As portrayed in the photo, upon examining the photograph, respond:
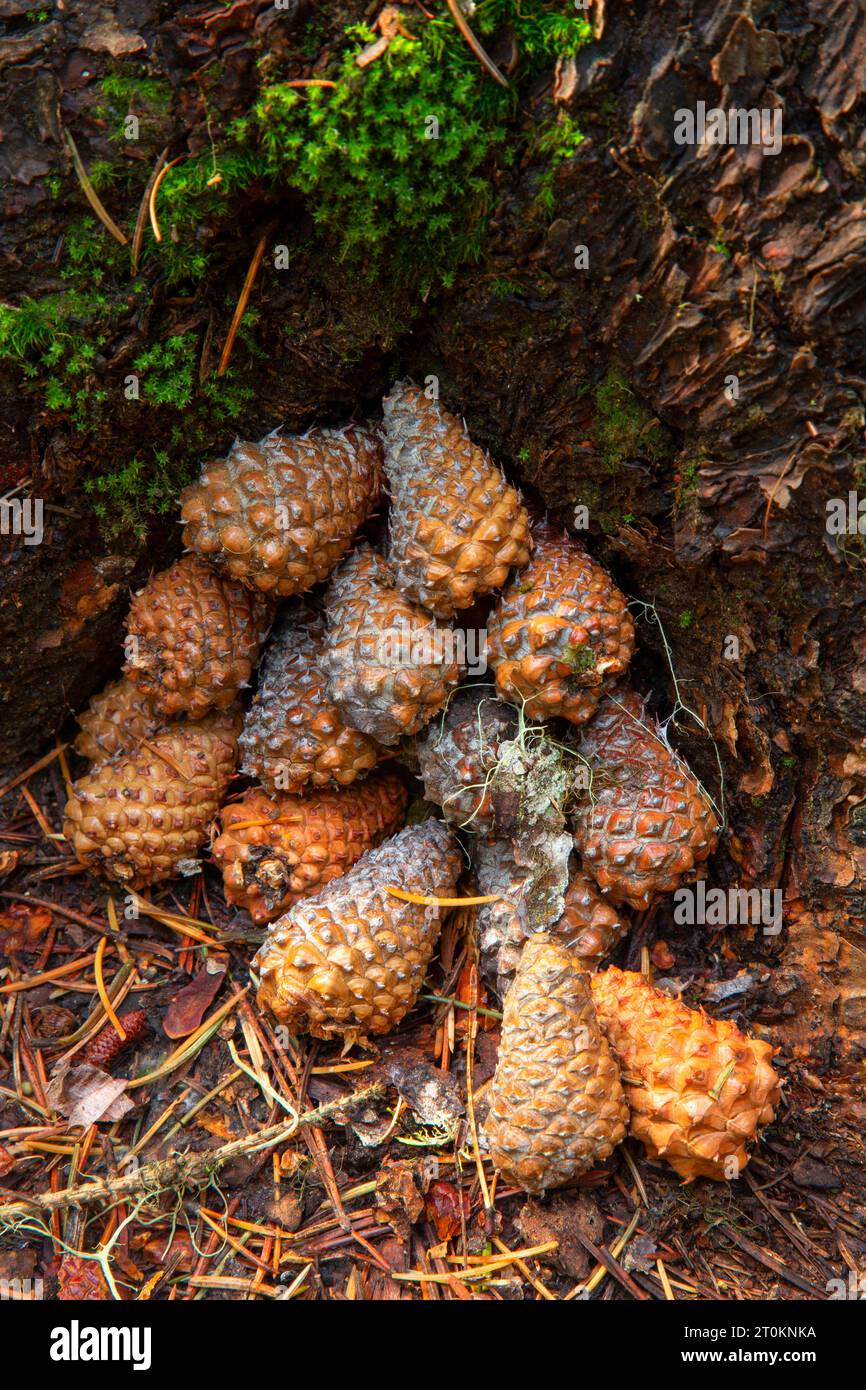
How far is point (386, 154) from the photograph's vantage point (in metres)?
2.09

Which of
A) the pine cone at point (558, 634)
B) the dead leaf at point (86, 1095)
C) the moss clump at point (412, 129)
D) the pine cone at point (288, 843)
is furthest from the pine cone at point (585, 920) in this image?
the moss clump at point (412, 129)

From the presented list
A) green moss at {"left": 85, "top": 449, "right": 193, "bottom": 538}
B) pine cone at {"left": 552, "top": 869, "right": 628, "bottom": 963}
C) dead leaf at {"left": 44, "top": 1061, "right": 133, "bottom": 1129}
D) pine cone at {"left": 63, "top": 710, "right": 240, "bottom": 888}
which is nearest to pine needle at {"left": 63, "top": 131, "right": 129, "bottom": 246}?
green moss at {"left": 85, "top": 449, "right": 193, "bottom": 538}

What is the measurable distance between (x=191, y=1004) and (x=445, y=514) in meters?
1.60

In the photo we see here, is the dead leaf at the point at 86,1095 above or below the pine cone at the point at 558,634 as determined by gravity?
below

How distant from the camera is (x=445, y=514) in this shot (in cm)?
244

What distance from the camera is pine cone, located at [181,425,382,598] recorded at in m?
2.48

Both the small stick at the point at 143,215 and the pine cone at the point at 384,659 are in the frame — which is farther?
the pine cone at the point at 384,659

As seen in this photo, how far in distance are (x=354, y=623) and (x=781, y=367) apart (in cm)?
121

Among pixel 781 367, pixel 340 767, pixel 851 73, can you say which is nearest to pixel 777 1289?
A: pixel 340 767

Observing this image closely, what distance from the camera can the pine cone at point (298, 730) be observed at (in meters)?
2.71

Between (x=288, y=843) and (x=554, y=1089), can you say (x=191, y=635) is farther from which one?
(x=554, y=1089)

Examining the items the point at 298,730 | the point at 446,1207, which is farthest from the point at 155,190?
the point at 446,1207

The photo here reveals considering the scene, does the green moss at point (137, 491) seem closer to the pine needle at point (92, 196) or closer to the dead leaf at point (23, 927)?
the pine needle at point (92, 196)
